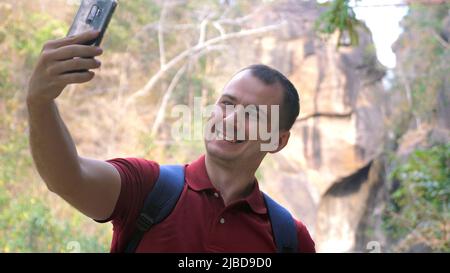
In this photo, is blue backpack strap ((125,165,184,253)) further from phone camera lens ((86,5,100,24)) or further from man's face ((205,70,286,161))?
phone camera lens ((86,5,100,24))

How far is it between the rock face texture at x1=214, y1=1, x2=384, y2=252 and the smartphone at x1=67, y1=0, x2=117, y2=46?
7668 millimetres

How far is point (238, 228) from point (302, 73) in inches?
314

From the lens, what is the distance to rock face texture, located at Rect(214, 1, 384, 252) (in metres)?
8.45

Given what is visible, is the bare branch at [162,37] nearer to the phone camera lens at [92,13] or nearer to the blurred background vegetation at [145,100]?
the blurred background vegetation at [145,100]

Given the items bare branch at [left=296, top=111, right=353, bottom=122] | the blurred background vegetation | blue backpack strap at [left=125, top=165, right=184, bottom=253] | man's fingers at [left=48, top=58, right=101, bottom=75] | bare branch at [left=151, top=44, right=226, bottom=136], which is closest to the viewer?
man's fingers at [left=48, top=58, right=101, bottom=75]

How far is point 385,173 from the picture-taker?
352 inches

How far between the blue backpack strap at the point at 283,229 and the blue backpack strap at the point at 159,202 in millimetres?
151

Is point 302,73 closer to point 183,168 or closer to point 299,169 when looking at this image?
point 299,169

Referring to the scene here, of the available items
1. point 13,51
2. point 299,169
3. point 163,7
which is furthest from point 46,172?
point 299,169

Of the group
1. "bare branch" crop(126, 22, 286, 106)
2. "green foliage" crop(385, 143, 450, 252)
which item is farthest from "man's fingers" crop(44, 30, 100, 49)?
"bare branch" crop(126, 22, 286, 106)

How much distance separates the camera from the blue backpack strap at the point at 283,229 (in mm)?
836

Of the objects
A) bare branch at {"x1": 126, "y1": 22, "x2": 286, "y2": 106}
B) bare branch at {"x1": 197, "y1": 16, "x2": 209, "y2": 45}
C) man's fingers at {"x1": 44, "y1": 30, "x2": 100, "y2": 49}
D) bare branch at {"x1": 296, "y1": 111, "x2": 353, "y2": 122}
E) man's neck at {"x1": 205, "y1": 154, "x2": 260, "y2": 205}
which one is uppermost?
bare branch at {"x1": 197, "y1": 16, "x2": 209, "y2": 45}

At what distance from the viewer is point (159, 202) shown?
76 cm

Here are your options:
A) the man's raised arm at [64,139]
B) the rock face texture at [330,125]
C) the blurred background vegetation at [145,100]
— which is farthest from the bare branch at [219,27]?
the man's raised arm at [64,139]
